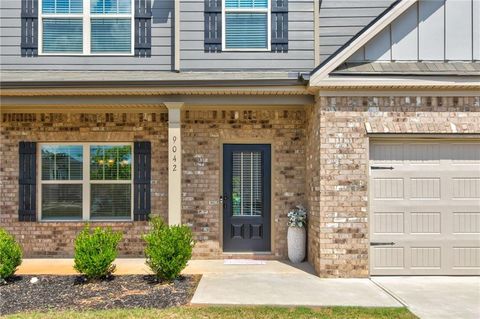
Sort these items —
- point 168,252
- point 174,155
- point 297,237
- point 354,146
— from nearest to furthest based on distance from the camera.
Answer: point 168,252 → point 354,146 → point 174,155 → point 297,237

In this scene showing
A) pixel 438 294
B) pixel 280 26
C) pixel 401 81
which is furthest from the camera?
pixel 280 26

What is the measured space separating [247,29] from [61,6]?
362cm

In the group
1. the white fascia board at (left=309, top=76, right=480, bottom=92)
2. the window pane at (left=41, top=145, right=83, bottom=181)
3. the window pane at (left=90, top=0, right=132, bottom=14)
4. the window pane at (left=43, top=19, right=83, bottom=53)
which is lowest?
the window pane at (left=41, top=145, right=83, bottom=181)

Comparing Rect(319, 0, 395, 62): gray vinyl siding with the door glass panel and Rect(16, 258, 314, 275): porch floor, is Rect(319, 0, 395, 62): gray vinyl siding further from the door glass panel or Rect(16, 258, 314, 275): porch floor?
Rect(16, 258, 314, 275): porch floor

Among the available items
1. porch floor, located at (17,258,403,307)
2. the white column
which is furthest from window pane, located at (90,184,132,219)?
the white column

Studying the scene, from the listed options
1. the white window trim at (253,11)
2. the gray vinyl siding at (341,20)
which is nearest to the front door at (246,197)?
the white window trim at (253,11)

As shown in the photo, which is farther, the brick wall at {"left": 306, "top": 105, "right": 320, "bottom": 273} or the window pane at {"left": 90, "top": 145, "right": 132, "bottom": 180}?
the window pane at {"left": 90, "top": 145, "right": 132, "bottom": 180}

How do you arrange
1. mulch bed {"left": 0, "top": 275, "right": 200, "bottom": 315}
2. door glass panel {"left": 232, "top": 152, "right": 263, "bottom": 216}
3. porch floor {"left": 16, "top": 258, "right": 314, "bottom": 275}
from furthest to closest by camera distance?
door glass panel {"left": 232, "top": 152, "right": 263, "bottom": 216} → porch floor {"left": 16, "top": 258, "right": 314, "bottom": 275} → mulch bed {"left": 0, "top": 275, "right": 200, "bottom": 315}

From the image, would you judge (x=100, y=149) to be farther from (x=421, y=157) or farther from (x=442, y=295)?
(x=442, y=295)

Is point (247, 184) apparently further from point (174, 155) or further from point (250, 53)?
point (250, 53)

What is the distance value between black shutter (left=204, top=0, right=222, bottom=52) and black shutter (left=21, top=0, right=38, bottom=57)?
10.8 feet

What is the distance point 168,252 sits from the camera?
6.02 meters

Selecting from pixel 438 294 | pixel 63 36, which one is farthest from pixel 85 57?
pixel 438 294

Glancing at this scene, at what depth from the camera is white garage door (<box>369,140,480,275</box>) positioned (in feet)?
21.7
